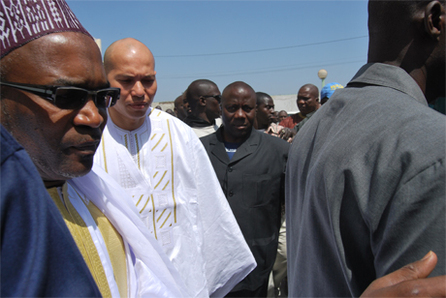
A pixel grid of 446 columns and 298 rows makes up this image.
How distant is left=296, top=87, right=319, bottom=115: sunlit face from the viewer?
6.27m

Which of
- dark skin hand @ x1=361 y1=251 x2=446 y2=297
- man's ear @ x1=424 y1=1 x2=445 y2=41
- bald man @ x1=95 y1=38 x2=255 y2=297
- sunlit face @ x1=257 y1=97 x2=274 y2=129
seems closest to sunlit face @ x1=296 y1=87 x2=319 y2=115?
sunlit face @ x1=257 y1=97 x2=274 y2=129

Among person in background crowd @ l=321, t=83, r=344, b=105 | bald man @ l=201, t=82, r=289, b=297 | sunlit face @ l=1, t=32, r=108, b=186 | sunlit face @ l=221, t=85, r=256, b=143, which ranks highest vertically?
sunlit face @ l=1, t=32, r=108, b=186

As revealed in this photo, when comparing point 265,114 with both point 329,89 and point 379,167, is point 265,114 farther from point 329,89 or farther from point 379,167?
point 379,167

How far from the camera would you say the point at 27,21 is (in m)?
1.21

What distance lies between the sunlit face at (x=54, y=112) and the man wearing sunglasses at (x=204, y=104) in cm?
339

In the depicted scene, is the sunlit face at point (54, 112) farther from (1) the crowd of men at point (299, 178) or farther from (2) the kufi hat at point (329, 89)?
(2) the kufi hat at point (329, 89)

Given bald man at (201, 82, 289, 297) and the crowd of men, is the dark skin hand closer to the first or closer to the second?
the crowd of men

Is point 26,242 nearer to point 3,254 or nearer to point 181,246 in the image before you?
point 3,254

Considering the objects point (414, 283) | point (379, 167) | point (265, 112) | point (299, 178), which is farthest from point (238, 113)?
point (414, 283)

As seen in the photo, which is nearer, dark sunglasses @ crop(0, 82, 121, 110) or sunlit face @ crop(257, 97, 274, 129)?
dark sunglasses @ crop(0, 82, 121, 110)

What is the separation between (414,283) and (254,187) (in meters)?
2.45

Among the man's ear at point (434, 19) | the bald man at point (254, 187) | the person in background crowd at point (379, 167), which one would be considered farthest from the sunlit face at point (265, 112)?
the man's ear at point (434, 19)

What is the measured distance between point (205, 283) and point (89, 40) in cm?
188

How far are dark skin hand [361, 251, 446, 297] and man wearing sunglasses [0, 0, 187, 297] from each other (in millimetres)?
1007
